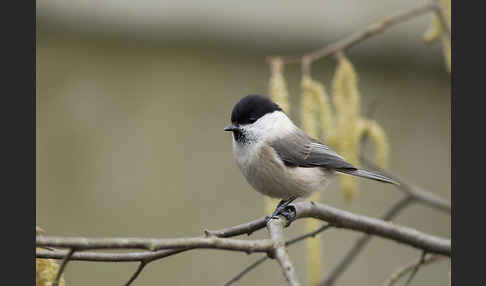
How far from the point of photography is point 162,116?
228 cm

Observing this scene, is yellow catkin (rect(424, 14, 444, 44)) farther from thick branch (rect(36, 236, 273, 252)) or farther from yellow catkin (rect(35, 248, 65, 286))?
yellow catkin (rect(35, 248, 65, 286))

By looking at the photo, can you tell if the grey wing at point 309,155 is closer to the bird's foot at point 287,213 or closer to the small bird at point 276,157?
the small bird at point 276,157

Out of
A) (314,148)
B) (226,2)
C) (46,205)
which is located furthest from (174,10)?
(314,148)

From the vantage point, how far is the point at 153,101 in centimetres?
225

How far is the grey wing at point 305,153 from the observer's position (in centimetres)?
129

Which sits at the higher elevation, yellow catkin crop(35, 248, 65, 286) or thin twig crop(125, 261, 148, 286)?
yellow catkin crop(35, 248, 65, 286)

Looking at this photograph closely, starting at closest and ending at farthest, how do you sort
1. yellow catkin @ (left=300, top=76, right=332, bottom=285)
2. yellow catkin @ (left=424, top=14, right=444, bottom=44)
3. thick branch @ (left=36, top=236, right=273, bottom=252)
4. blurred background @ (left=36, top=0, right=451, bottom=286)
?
thick branch @ (left=36, top=236, right=273, bottom=252) < yellow catkin @ (left=300, top=76, right=332, bottom=285) < yellow catkin @ (left=424, top=14, right=444, bottom=44) < blurred background @ (left=36, top=0, right=451, bottom=286)

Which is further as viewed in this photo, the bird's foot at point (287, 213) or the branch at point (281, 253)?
the bird's foot at point (287, 213)

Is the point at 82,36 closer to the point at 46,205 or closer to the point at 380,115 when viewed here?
the point at 46,205

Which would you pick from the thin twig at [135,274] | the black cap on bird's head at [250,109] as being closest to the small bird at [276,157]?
the black cap on bird's head at [250,109]

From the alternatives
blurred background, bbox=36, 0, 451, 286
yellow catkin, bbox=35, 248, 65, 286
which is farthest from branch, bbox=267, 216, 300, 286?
blurred background, bbox=36, 0, 451, 286

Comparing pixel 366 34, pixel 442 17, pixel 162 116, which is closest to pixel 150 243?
pixel 366 34

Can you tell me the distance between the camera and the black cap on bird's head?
116cm

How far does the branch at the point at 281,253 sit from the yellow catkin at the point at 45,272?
263 millimetres
